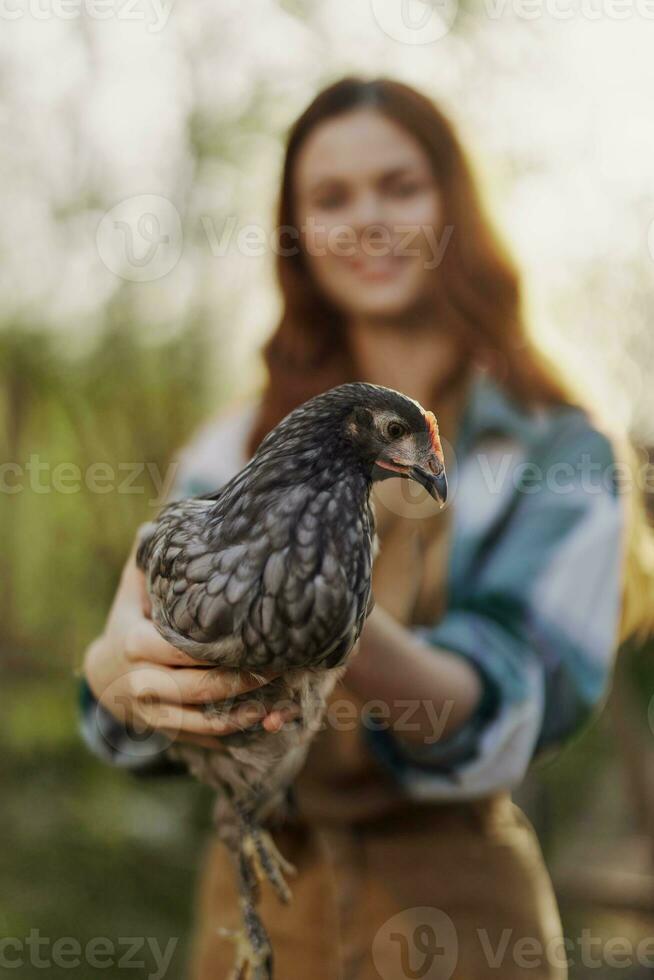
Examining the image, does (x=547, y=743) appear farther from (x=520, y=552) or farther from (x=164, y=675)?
(x=164, y=675)

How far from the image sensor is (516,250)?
147 cm

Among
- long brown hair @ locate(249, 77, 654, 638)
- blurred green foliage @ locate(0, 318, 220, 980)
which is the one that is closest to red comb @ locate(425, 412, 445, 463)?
long brown hair @ locate(249, 77, 654, 638)

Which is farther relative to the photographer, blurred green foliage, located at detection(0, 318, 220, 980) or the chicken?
blurred green foliage, located at detection(0, 318, 220, 980)

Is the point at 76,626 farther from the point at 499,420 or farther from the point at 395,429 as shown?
the point at 395,429

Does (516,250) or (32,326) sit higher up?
(516,250)

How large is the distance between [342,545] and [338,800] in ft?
2.50

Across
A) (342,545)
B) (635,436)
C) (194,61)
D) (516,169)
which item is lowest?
(635,436)

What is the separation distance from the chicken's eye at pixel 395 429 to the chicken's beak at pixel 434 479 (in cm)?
3

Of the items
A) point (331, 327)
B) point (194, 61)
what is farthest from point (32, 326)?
point (331, 327)

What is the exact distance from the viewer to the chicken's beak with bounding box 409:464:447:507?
0.61 metres

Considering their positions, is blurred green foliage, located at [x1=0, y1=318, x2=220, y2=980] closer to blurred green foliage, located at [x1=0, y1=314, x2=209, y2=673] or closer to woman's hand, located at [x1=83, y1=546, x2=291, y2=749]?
blurred green foliage, located at [x1=0, y1=314, x2=209, y2=673]

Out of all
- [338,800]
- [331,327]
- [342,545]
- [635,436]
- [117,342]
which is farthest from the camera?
[117,342]


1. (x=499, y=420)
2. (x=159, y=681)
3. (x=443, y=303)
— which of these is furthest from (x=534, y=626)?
(x=159, y=681)

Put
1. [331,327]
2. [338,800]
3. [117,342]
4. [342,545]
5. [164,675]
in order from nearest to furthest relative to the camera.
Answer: [342,545]
[164,675]
[338,800]
[331,327]
[117,342]
